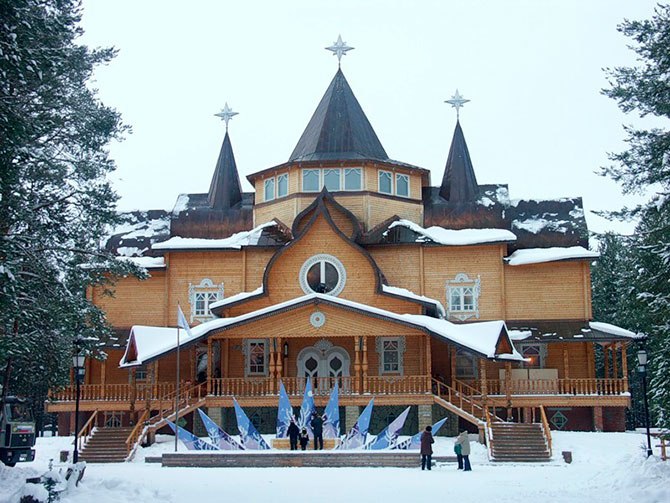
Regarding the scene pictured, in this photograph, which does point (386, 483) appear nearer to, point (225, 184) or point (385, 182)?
point (385, 182)

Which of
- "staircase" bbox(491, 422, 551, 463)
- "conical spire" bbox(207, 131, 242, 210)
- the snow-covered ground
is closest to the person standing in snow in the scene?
the snow-covered ground

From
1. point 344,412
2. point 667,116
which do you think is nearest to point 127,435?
point 344,412

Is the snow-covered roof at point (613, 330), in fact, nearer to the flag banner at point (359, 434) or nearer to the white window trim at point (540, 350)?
the white window trim at point (540, 350)

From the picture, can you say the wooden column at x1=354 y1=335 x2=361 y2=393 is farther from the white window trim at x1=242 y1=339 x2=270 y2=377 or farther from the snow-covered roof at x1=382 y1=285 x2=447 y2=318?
the white window trim at x1=242 y1=339 x2=270 y2=377

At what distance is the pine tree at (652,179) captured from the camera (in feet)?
62.1

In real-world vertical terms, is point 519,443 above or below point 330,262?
below

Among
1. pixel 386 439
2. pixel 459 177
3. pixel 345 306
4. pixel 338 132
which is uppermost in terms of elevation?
pixel 338 132

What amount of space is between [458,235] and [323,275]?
17.0 ft

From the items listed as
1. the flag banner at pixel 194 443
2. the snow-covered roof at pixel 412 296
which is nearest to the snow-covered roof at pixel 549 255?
the snow-covered roof at pixel 412 296

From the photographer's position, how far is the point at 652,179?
1959 centimetres

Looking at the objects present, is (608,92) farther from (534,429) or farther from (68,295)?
(68,295)

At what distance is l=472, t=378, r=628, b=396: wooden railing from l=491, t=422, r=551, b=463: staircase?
4161 mm

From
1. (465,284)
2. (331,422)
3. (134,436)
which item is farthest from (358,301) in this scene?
(134,436)

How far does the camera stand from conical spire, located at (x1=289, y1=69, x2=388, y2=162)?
35406 millimetres
